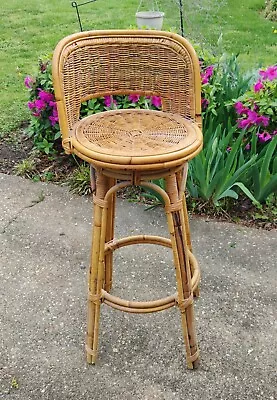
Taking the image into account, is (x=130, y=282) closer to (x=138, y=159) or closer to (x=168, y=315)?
(x=168, y=315)

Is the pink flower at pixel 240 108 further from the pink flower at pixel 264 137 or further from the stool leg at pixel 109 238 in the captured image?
the stool leg at pixel 109 238

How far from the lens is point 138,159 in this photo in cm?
171

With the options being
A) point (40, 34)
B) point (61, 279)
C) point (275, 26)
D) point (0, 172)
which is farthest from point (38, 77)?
point (275, 26)

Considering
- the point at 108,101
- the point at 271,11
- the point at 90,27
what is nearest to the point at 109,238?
the point at 108,101

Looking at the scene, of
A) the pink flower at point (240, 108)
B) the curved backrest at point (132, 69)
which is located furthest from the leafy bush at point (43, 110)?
the curved backrest at point (132, 69)

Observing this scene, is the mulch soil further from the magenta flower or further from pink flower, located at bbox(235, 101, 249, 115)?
the magenta flower

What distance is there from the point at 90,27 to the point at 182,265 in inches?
239

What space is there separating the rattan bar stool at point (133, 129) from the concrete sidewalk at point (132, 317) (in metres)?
0.13

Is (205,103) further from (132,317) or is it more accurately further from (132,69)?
(132,317)

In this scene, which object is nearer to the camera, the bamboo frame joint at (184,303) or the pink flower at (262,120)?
the bamboo frame joint at (184,303)

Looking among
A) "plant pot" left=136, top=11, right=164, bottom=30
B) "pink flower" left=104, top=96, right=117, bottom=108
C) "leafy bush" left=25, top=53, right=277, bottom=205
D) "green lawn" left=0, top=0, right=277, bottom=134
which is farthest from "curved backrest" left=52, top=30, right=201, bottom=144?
"plant pot" left=136, top=11, right=164, bottom=30

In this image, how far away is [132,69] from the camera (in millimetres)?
2168

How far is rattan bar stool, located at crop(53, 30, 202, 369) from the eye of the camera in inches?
71.0

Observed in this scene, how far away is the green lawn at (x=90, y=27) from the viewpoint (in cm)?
584
